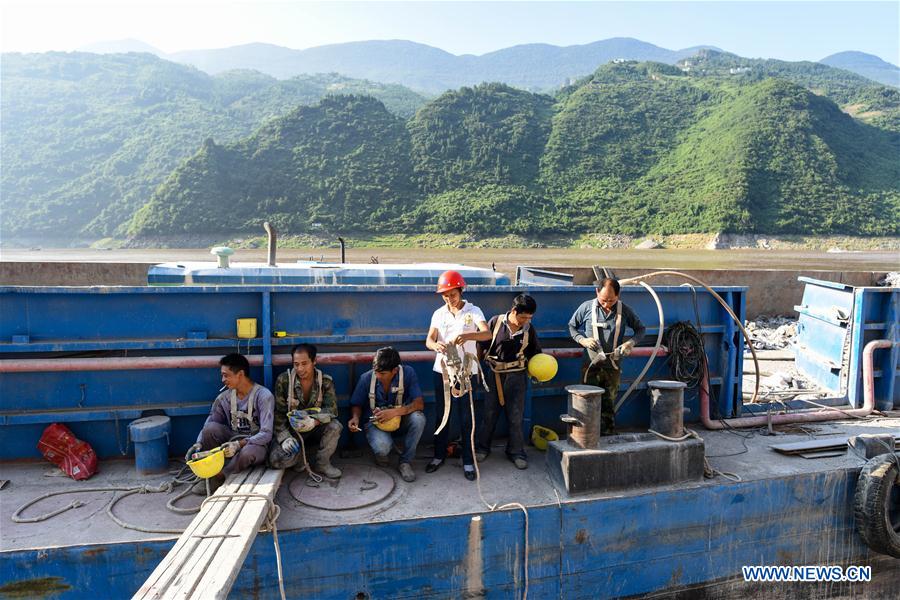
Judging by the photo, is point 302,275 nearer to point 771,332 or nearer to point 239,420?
point 239,420

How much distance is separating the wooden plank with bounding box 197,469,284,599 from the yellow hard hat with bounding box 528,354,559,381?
6.90 ft

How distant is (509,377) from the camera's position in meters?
4.42

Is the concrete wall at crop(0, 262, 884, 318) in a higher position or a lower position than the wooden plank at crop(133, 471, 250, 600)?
higher

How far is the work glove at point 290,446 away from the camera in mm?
3836

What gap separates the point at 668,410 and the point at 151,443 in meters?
3.98

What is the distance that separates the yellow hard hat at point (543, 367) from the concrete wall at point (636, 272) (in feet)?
19.5

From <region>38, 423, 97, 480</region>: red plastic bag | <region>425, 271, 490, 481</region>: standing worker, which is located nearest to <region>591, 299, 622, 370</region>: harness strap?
<region>425, 271, 490, 481</region>: standing worker

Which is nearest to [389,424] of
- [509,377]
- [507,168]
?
[509,377]

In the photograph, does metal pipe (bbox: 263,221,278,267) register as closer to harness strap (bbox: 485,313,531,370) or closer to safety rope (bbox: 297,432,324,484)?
safety rope (bbox: 297,432,324,484)

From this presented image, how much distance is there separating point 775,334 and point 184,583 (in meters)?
11.2

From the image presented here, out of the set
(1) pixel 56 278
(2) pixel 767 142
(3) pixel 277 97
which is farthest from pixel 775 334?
(3) pixel 277 97

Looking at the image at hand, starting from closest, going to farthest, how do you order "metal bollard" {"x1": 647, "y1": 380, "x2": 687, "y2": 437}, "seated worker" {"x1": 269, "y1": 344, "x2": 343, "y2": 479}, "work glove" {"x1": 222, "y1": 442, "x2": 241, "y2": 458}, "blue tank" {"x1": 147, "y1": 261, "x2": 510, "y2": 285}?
"work glove" {"x1": 222, "y1": 442, "x2": 241, "y2": 458}
"seated worker" {"x1": 269, "y1": 344, "x2": 343, "y2": 479}
"metal bollard" {"x1": 647, "y1": 380, "x2": 687, "y2": 437}
"blue tank" {"x1": 147, "y1": 261, "x2": 510, "y2": 285}

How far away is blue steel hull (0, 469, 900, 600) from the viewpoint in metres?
3.14

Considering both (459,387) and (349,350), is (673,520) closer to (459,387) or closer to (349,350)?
(459,387)
